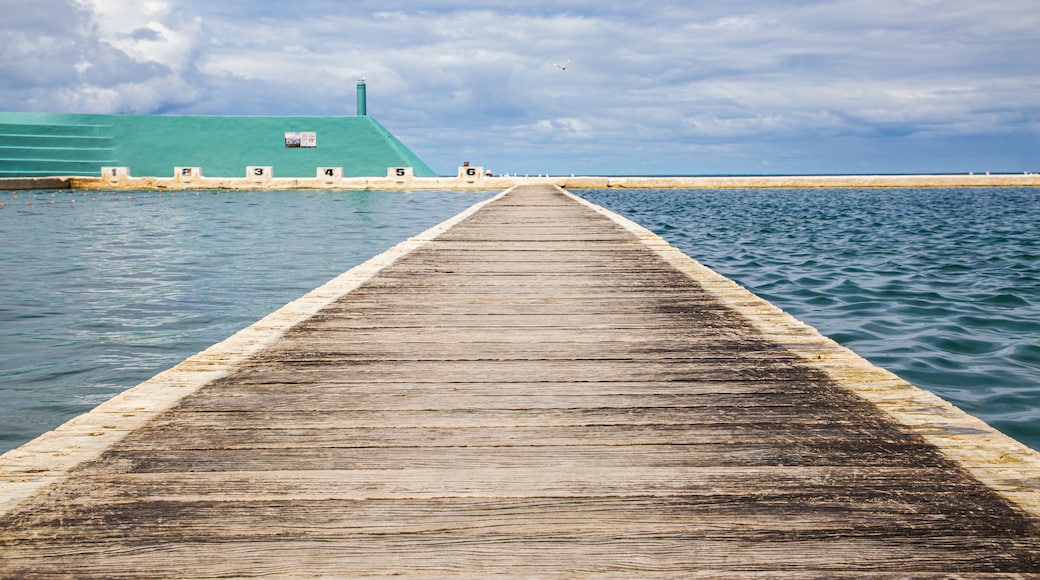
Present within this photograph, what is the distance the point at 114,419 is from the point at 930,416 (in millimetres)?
2862

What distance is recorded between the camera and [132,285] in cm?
974

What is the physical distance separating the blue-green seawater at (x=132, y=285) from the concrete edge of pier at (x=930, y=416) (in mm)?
4353

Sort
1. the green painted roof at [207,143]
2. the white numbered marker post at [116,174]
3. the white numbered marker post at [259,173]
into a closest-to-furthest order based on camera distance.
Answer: the white numbered marker post at [116,174]
the white numbered marker post at [259,173]
the green painted roof at [207,143]

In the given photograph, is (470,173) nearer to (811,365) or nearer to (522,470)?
(811,365)

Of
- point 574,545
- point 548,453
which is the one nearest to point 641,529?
point 574,545

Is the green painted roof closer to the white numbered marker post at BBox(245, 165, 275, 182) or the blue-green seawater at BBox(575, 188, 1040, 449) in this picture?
the white numbered marker post at BBox(245, 165, 275, 182)

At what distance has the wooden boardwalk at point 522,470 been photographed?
5.82 feet

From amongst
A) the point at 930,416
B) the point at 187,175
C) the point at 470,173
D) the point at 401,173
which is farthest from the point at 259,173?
the point at 930,416

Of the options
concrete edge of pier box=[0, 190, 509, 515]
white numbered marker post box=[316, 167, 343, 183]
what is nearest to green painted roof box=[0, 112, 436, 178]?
white numbered marker post box=[316, 167, 343, 183]

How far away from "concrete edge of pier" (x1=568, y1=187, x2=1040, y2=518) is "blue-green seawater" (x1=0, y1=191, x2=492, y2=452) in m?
4.35

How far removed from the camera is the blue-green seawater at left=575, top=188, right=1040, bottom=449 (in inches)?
217

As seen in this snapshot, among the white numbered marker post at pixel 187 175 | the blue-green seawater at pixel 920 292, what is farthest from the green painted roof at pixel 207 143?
the blue-green seawater at pixel 920 292

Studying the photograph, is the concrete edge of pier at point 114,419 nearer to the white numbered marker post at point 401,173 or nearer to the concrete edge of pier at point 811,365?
the concrete edge of pier at point 811,365

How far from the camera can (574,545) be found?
182 centimetres
